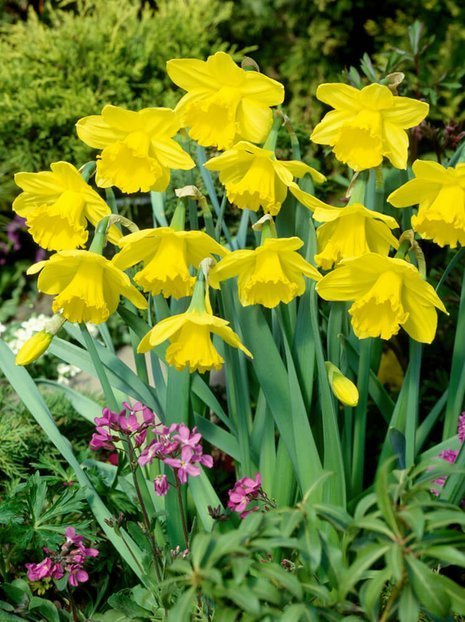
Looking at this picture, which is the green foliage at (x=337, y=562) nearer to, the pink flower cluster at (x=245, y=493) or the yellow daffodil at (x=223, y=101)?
the pink flower cluster at (x=245, y=493)

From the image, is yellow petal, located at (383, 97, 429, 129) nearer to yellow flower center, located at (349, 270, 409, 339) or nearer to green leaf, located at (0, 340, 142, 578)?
yellow flower center, located at (349, 270, 409, 339)

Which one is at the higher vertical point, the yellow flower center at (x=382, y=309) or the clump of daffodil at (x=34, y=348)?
the yellow flower center at (x=382, y=309)

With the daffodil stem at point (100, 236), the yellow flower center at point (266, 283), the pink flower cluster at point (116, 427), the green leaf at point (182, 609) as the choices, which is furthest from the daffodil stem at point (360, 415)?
the green leaf at point (182, 609)

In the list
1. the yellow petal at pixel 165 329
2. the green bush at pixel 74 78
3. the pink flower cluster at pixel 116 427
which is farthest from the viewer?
the green bush at pixel 74 78

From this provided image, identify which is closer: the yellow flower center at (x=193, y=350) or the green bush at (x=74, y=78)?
the yellow flower center at (x=193, y=350)

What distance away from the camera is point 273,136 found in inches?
54.4

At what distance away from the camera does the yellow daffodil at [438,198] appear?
51.3 inches

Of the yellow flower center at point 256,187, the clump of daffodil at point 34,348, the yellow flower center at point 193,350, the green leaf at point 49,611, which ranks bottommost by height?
the green leaf at point 49,611

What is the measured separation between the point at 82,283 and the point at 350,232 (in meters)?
0.50

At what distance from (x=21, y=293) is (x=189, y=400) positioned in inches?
85.1

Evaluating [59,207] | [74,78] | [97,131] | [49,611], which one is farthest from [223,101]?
[74,78]

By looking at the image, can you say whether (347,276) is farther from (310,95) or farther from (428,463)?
(310,95)

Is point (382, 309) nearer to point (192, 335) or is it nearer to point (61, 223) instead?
point (192, 335)

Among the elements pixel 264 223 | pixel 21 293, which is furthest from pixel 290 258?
pixel 21 293
